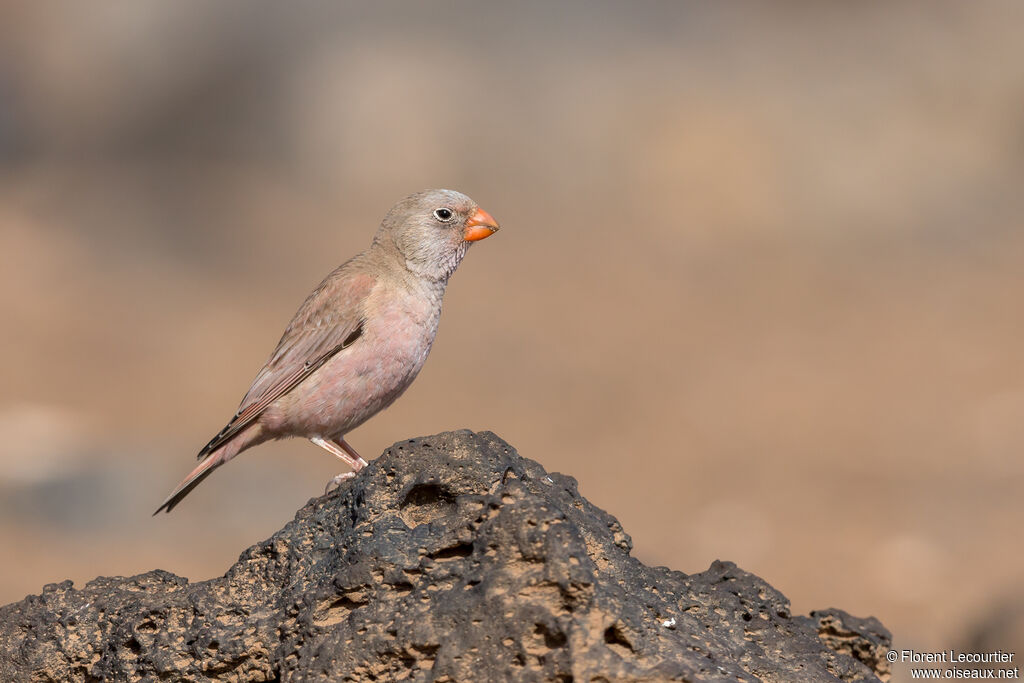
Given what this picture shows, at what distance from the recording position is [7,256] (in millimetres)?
20703

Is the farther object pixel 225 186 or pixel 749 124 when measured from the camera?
pixel 749 124

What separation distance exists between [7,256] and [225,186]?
13.1 feet

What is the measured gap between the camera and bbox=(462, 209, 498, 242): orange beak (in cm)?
598

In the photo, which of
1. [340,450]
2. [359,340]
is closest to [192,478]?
[340,450]

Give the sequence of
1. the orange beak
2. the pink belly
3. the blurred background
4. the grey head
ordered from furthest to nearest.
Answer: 1. the blurred background
2. the orange beak
3. the grey head
4. the pink belly

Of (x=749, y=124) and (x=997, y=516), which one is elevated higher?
(x=749, y=124)

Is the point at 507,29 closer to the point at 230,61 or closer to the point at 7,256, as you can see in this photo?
the point at 230,61

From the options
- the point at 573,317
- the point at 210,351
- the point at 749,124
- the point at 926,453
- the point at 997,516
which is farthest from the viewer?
the point at 749,124

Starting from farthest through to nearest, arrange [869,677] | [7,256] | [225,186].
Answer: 1. [225,186]
2. [7,256]
3. [869,677]

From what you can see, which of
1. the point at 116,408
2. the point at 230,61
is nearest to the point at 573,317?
the point at 116,408

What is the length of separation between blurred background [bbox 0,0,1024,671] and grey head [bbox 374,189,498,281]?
20.1 feet

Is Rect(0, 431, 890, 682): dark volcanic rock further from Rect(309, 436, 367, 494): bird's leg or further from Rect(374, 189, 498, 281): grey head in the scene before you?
Rect(374, 189, 498, 281): grey head

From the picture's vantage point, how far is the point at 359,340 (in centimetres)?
553

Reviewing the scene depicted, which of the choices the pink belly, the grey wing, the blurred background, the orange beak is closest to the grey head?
the orange beak
